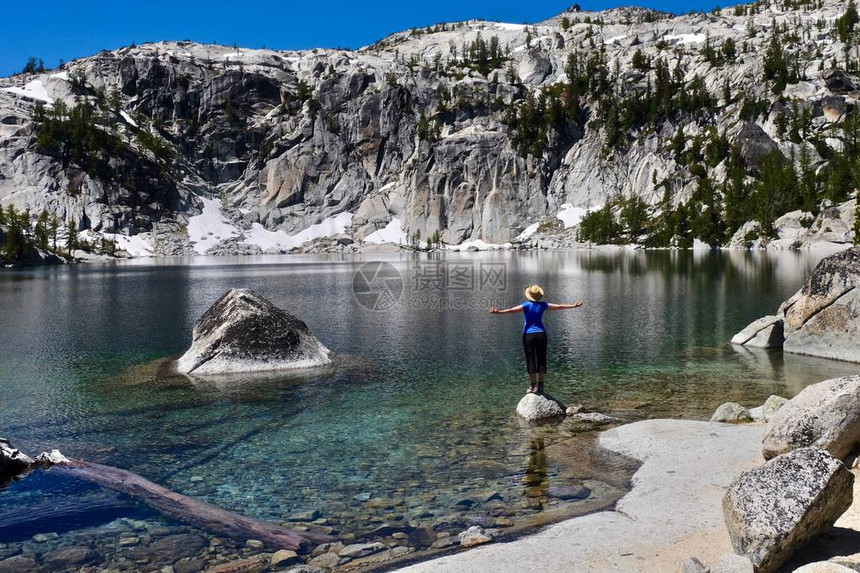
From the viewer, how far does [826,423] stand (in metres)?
11.9

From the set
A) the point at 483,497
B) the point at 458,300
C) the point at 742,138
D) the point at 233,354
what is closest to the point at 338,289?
the point at 458,300

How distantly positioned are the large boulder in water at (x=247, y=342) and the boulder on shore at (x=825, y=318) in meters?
22.3

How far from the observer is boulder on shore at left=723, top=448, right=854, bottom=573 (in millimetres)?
8281

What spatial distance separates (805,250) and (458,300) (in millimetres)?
107895

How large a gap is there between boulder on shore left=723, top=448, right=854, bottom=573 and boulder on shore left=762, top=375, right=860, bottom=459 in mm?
3016

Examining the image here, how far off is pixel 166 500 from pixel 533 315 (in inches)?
457

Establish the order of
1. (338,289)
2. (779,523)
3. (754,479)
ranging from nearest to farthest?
(779,523) < (754,479) < (338,289)

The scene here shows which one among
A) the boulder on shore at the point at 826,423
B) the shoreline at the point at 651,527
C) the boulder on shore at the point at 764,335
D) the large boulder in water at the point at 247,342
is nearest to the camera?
the shoreline at the point at 651,527

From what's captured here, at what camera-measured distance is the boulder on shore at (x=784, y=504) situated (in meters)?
8.28

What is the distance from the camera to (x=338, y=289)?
226 ft

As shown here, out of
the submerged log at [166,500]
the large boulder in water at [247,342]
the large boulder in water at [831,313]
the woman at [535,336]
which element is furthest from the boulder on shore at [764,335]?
the submerged log at [166,500]

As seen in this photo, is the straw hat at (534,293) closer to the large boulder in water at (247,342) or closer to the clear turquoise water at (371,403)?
the clear turquoise water at (371,403)

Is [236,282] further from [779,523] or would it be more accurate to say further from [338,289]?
[779,523]

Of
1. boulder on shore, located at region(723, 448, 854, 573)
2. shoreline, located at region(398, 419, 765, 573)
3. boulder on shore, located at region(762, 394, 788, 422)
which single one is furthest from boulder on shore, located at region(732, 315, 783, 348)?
boulder on shore, located at region(723, 448, 854, 573)
